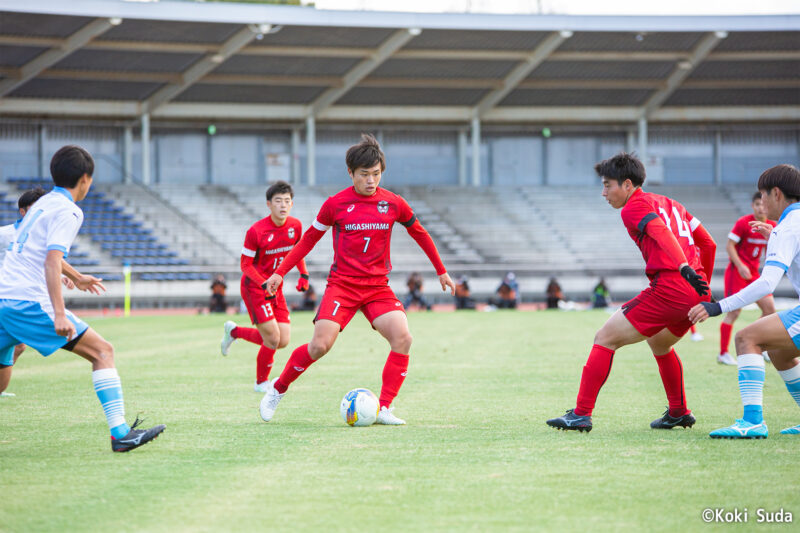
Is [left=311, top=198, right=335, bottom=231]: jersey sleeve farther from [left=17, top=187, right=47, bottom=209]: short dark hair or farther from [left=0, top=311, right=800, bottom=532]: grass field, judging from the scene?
[left=17, top=187, right=47, bottom=209]: short dark hair

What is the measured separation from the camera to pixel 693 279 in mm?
5797

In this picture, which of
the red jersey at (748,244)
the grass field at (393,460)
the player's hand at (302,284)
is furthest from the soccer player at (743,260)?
the player's hand at (302,284)

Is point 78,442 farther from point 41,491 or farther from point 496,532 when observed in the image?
point 496,532

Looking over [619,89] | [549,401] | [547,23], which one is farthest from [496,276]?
[549,401]

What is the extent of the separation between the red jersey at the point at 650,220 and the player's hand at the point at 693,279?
0.26m

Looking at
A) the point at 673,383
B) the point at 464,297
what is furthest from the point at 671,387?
the point at 464,297

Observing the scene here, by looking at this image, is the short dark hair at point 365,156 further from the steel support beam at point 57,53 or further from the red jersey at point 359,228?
the steel support beam at point 57,53

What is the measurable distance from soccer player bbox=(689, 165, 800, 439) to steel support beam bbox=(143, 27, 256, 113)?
2818 cm

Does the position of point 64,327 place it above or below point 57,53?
below

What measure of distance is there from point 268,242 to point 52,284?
433 cm

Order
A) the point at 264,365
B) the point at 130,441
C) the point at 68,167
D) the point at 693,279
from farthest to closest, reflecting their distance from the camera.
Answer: the point at 264,365 → the point at 693,279 → the point at 130,441 → the point at 68,167

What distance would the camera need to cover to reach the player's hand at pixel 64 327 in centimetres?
523

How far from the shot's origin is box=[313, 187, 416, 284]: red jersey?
7008 millimetres

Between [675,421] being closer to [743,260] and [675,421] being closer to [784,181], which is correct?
[784,181]
